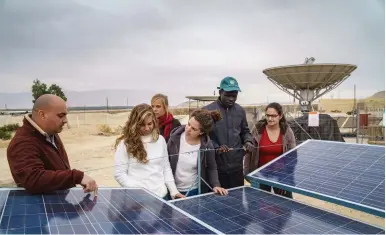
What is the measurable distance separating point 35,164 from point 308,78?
1459 cm

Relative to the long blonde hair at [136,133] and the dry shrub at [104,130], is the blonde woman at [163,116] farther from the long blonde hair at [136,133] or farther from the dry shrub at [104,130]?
the dry shrub at [104,130]

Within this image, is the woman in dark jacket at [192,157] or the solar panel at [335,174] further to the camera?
the woman in dark jacket at [192,157]

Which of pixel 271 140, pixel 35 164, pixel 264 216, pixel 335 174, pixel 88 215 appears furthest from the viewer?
pixel 271 140

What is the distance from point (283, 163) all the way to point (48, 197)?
237cm

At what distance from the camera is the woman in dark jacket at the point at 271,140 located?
14.6ft

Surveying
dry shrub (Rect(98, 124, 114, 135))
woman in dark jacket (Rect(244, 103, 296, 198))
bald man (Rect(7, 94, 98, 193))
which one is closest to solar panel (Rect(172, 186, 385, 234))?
bald man (Rect(7, 94, 98, 193))

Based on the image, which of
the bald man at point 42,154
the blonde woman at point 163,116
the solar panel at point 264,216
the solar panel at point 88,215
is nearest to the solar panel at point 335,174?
the solar panel at point 264,216

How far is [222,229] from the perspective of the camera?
2.07 metres

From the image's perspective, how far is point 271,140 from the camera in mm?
4492

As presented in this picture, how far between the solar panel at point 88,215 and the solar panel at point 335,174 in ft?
4.13

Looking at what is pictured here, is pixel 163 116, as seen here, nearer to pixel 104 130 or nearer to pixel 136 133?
pixel 136 133

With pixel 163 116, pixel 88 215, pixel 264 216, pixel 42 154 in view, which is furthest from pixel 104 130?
pixel 88 215

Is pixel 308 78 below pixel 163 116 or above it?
above

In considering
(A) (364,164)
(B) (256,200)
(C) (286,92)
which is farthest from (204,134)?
(C) (286,92)
